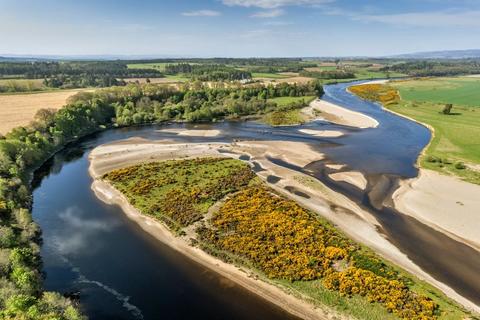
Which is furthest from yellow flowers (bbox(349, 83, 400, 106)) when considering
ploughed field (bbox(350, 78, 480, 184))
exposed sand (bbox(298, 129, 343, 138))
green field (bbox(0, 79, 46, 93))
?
green field (bbox(0, 79, 46, 93))

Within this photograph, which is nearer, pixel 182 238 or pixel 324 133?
pixel 182 238

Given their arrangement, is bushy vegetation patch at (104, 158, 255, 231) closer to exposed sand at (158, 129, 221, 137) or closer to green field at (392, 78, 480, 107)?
exposed sand at (158, 129, 221, 137)

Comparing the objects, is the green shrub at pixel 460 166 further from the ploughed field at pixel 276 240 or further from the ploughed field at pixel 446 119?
the ploughed field at pixel 276 240

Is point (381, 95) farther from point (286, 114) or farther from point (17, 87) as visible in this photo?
point (17, 87)

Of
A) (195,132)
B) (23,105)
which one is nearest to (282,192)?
(195,132)

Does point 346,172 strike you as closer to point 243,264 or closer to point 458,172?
point 458,172
